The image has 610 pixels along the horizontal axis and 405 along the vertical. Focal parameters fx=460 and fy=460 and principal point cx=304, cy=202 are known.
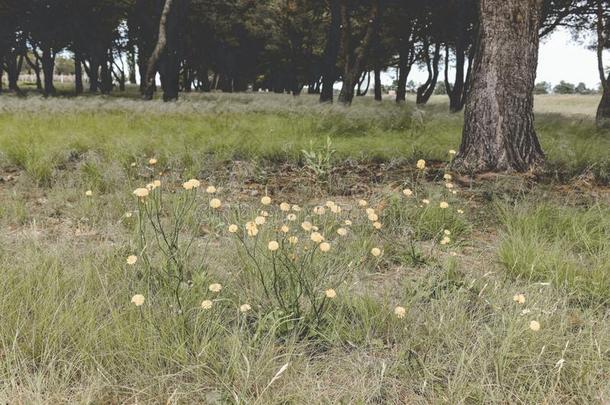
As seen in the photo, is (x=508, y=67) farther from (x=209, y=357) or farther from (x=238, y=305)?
(x=209, y=357)

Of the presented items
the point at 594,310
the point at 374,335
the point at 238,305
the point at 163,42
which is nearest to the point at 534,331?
the point at 594,310

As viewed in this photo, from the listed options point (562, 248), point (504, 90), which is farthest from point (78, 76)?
point (562, 248)

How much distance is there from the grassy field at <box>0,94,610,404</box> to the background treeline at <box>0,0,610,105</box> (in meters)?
13.3

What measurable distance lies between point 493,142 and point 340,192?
2.02 m

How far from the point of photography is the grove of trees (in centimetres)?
541

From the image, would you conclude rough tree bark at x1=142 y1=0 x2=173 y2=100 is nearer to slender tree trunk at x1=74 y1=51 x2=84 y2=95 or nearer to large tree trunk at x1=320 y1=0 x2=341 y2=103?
large tree trunk at x1=320 y1=0 x2=341 y2=103

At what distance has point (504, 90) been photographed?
5.39m

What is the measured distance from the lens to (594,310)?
2383 millimetres

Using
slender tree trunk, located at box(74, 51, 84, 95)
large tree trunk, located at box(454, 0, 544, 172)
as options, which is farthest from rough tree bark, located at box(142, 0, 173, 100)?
slender tree trunk, located at box(74, 51, 84, 95)

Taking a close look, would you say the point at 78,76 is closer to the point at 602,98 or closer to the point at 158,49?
the point at 158,49

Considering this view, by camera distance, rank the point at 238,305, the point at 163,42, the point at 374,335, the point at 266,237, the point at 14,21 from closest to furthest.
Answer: the point at 374,335
the point at 238,305
the point at 266,237
the point at 163,42
the point at 14,21

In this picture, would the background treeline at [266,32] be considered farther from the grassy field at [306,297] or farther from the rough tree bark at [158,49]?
the grassy field at [306,297]

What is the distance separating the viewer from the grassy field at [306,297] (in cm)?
189

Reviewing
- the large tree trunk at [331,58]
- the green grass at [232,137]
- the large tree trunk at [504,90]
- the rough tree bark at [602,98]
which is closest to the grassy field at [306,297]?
the large tree trunk at [504,90]
